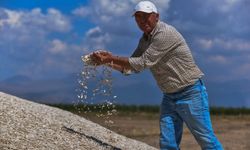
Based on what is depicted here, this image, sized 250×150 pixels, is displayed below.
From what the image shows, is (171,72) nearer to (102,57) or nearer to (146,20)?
(146,20)

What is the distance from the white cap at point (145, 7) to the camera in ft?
17.0

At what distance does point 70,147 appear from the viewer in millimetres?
7195

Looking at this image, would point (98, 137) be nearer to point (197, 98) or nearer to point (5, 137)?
point (5, 137)

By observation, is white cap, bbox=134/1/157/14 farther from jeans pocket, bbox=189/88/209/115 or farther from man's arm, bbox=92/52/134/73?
jeans pocket, bbox=189/88/209/115

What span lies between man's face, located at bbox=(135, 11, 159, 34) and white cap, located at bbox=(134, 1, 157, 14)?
37 mm

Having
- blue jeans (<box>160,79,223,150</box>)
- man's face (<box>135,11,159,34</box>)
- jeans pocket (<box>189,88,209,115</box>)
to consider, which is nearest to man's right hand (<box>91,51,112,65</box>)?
man's face (<box>135,11,159,34</box>)

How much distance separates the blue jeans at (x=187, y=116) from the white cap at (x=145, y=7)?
81cm

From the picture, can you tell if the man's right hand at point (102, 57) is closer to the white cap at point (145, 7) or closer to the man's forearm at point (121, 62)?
the man's forearm at point (121, 62)

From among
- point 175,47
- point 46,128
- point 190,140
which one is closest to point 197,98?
point 175,47

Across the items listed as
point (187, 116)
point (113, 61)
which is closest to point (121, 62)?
point (113, 61)

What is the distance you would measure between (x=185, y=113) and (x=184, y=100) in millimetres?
122

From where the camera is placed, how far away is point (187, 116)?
5.46 meters

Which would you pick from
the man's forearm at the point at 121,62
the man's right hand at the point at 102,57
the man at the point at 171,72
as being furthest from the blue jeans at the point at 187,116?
the man's right hand at the point at 102,57

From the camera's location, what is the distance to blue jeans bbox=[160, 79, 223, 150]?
17.8 feet
